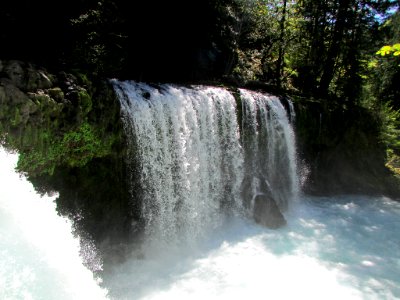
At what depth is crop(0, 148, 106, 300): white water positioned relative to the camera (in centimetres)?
301

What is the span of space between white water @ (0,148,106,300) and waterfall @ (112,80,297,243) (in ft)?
11.8

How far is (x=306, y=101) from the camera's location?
12852 mm

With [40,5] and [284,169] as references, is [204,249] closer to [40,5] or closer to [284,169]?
[284,169]

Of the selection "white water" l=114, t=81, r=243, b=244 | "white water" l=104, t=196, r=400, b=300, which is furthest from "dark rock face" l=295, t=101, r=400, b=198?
"white water" l=114, t=81, r=243, b=244

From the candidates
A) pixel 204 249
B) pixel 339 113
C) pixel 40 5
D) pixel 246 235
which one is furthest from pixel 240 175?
pixel 40 5

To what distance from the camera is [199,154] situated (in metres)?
8.88

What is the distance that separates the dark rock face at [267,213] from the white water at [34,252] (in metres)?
6.38

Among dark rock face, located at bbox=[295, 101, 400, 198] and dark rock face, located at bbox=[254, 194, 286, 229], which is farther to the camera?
dark rock face, located at bbox=[295, 101, 400, 198]

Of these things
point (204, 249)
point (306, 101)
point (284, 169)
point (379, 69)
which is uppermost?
point (379, 69)

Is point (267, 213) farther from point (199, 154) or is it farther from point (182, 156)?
point (182, 156)

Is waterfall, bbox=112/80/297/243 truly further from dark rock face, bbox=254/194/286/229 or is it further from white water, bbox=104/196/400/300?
white water, bbox=104/196/400/300

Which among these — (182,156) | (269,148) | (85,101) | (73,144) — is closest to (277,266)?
(182,156)

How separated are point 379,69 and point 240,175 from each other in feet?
49.9

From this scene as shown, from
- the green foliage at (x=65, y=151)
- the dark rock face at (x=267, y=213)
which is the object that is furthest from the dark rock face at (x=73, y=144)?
the dark rock face at (x=267, y=213)
